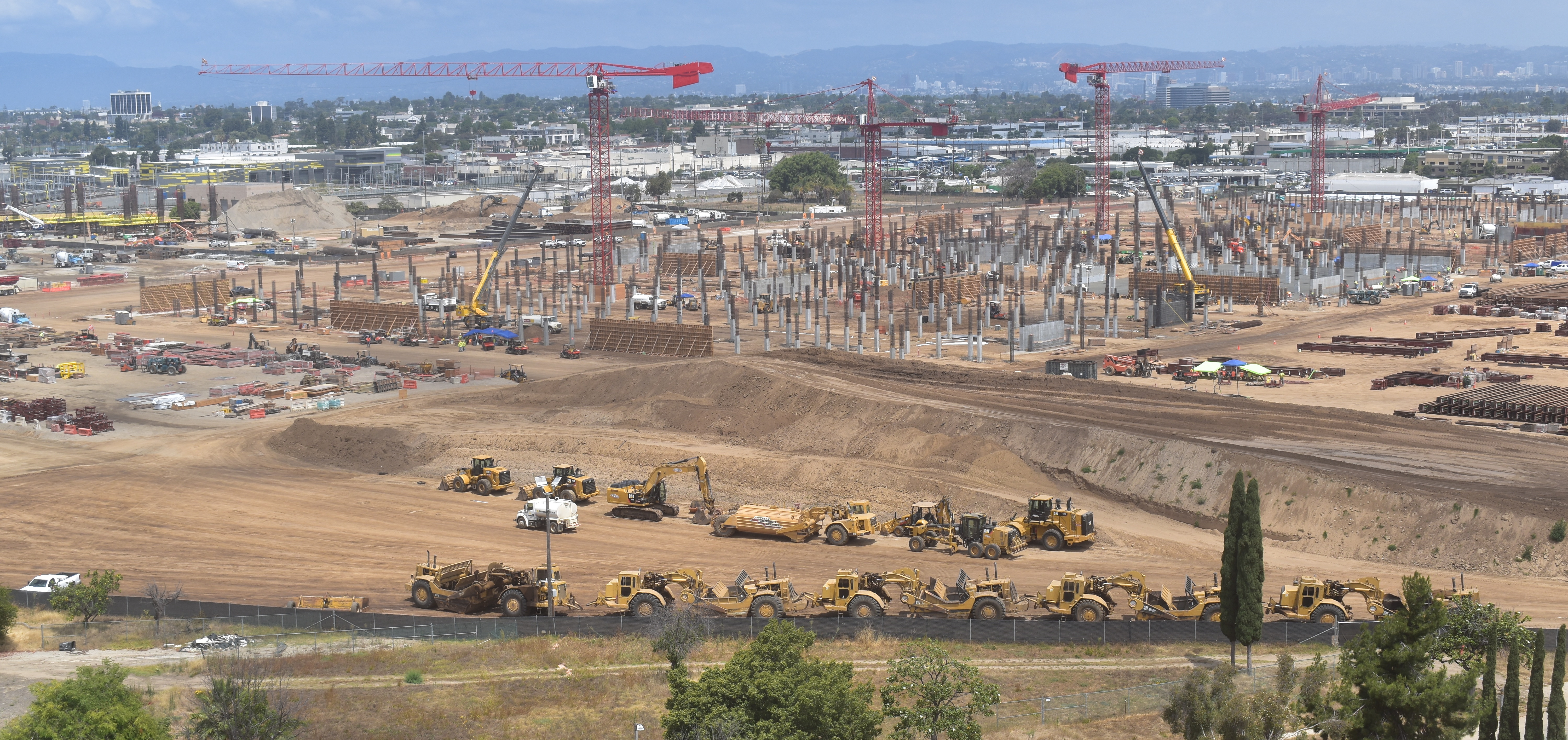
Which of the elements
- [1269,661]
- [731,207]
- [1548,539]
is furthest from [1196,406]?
[731,207]

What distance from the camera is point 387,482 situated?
42.6m

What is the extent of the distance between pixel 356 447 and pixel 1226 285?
161 ft

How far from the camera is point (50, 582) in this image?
31844 millimetres

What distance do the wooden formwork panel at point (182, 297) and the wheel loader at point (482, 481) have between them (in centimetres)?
4627

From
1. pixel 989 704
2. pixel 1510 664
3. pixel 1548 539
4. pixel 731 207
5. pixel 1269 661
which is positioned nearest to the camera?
pixel 1510 664

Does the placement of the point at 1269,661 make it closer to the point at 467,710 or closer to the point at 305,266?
the point at 467,710

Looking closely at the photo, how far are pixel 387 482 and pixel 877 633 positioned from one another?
20.6 m

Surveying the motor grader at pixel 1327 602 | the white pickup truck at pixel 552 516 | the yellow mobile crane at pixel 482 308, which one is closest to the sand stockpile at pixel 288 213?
the yellow mobile crane at pixel 482 308

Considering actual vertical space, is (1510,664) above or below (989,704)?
above

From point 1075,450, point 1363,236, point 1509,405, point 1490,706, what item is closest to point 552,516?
point 1075,450

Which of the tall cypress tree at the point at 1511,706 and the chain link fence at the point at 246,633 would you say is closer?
the tall cypress tree at the point at 1511,706

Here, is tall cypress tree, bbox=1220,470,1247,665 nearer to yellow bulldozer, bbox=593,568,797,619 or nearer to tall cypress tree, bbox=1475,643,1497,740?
tall cypress tree, bbox=1475,643,1497,740

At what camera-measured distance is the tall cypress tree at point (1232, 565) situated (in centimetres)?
2327

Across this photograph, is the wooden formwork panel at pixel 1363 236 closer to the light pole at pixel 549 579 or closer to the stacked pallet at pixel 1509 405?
the stacked pallet at pixel 1509 405
